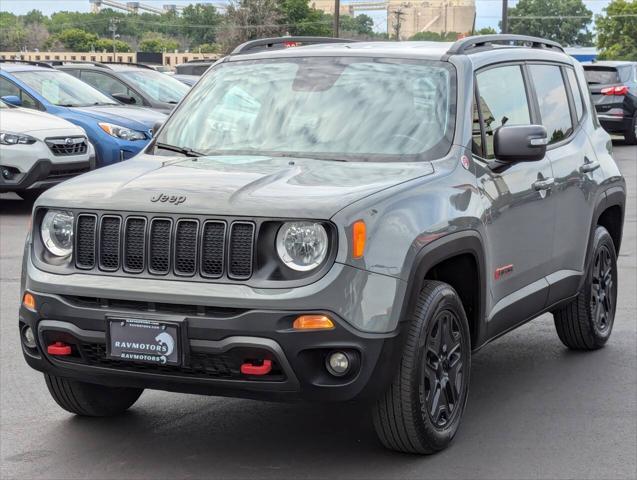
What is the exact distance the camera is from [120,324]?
4805 millimetres

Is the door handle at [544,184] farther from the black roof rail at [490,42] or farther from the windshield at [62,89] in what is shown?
the windshield at [62,89]

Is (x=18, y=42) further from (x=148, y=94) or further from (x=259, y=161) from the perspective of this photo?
(x=259, y=161)

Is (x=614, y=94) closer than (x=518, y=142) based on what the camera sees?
No

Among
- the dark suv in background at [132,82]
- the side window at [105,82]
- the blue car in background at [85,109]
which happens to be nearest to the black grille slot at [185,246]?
the blue car in background at [85,109]

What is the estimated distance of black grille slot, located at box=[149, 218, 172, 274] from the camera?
15.9ft

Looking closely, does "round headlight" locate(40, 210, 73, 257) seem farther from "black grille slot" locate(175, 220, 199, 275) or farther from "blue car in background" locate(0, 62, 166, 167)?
"blue car in background" locate(0, 62, 166, 167)

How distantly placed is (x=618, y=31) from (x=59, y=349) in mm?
112982

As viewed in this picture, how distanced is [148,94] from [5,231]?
20.0 feet

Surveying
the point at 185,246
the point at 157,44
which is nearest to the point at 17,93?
the point at 185,246

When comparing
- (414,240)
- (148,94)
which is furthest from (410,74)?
(148,94)

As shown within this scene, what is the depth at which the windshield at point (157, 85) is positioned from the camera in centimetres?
1870

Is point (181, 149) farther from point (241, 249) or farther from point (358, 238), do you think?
point (358, 238)

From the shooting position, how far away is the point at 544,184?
6.31m

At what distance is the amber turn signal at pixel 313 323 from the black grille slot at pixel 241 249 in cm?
27
